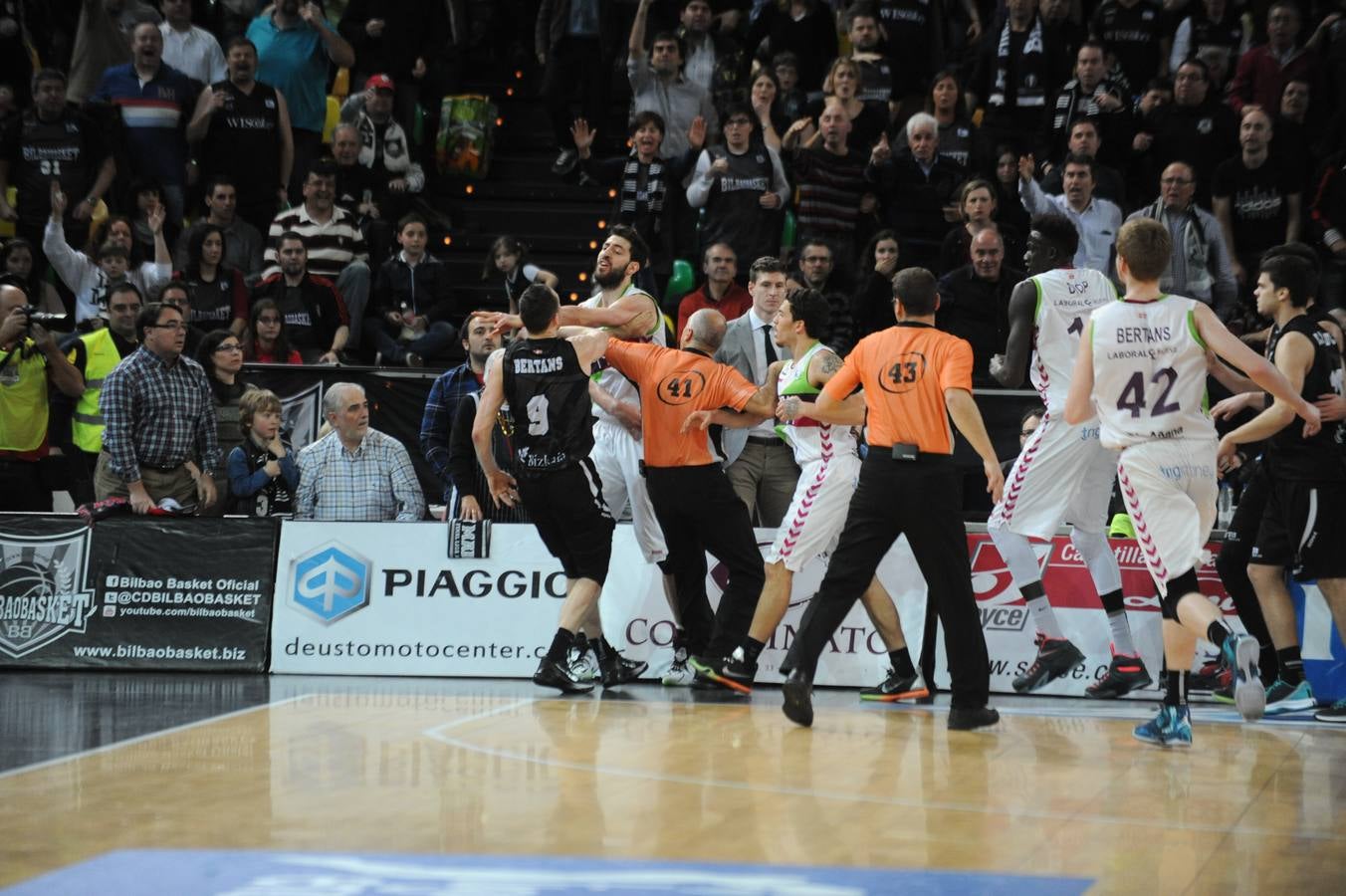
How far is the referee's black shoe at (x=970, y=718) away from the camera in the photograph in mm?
7887

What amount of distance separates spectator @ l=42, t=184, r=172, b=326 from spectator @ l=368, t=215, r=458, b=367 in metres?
1.86

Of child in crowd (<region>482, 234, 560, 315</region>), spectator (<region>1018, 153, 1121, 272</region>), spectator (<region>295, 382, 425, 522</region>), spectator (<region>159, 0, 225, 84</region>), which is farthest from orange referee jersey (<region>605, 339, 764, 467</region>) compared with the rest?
spectator (<region>159, 0, 225, 84</region>)

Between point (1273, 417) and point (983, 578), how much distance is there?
219 centimetres

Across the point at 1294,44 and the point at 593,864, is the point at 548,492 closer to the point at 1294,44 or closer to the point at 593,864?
the point at 593,864

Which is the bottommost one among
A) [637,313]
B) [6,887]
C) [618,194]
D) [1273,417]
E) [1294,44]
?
[6,887]

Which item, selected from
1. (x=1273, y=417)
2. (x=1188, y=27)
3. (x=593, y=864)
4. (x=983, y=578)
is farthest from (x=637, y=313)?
(x=1188, y=27)

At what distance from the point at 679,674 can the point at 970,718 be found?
228 cm

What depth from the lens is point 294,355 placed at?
12992 mm

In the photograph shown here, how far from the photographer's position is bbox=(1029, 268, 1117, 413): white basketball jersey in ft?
28.7

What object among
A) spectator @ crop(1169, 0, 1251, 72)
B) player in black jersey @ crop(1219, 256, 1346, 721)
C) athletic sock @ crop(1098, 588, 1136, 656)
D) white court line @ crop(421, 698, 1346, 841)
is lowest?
white court line @ crop(421, 698, 1346, 841)

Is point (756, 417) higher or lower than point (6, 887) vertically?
higher

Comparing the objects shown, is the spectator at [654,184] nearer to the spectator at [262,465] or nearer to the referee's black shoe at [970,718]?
the spectator at [262,465]

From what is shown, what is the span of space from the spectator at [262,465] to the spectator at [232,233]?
10.3ft

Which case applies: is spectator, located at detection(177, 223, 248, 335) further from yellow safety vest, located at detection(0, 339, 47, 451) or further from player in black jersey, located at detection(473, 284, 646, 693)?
player in black jersey, located at detection(473, 284, 646, 693)
